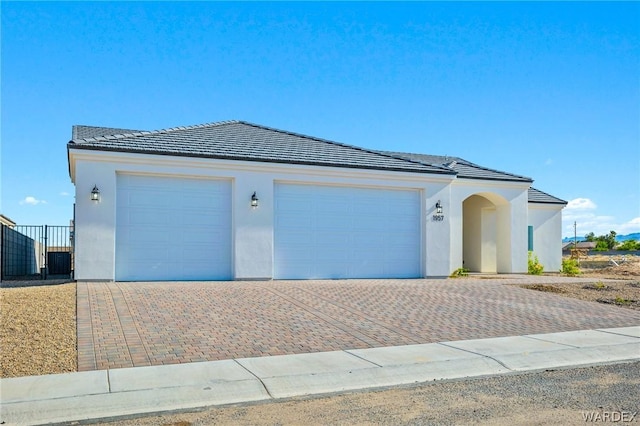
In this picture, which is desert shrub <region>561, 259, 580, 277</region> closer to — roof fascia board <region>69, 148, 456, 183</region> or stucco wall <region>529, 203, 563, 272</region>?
stucco wall <region>529, 203, 563, 272</region>

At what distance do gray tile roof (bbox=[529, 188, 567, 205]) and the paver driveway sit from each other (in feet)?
34.5

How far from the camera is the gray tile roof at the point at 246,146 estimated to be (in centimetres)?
1533

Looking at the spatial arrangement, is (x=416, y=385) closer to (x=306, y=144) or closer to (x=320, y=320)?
(x=320, y=320)

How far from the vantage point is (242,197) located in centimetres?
1608

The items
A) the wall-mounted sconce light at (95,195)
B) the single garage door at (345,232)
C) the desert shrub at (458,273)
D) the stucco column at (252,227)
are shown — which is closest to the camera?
the wall-mounted sconce light at (95,195)

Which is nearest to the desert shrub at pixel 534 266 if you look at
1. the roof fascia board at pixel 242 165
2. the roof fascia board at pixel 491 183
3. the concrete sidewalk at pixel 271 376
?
the roof fascia board at pixel 491 183

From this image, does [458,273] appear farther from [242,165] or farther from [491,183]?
[242,165]

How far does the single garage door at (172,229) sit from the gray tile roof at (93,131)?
302 cm

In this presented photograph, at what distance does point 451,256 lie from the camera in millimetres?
20547

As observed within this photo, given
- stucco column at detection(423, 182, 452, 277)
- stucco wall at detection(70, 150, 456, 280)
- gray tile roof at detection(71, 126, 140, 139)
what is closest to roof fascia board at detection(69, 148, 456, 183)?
stucco wall at detection(70, 150, 456, 280)

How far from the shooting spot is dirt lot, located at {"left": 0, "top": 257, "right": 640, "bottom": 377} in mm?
6844

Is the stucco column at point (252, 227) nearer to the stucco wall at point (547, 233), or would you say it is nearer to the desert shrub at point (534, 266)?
the desert shrub at point (534, 266)

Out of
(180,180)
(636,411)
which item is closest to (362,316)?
(636,411)

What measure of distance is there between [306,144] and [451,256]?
7.10 meters
